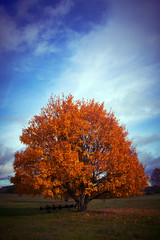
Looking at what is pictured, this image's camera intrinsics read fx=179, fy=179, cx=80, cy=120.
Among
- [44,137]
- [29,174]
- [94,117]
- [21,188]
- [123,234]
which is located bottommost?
A: [123,234]

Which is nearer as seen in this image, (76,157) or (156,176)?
(76,157)

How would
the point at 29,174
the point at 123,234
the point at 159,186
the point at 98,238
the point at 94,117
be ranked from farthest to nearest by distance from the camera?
the point at 159,186
the point at 94,117
the point at 29,174
the point at 123,234
the point at 98,238

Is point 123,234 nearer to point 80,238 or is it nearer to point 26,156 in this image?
point 80,238

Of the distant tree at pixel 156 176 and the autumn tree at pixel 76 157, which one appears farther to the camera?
the distant tree at pixel 156 176

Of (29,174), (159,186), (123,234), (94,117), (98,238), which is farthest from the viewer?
(159,186)

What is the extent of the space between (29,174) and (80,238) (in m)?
11.6

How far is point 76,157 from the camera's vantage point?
2100cm

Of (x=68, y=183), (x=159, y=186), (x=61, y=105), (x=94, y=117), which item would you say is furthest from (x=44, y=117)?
(x=159, y=186)

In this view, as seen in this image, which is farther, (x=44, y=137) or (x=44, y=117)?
(x=44, y=117)

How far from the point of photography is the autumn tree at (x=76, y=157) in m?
20.8

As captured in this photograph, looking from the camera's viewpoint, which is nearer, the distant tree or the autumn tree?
the autumn tree

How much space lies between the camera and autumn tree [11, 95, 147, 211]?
2083 cm

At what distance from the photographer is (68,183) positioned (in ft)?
78.3

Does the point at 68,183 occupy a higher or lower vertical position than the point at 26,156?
lower
